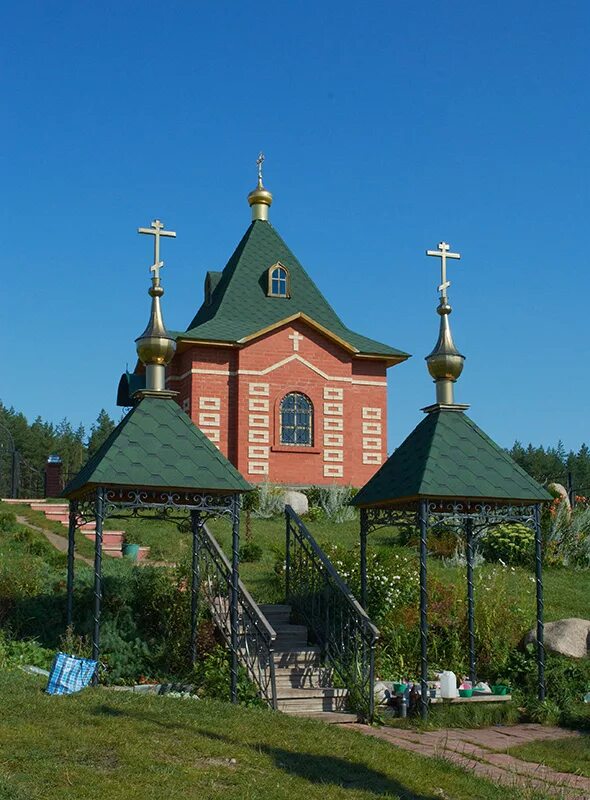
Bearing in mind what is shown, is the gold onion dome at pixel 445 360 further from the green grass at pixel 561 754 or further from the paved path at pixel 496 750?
the green grass at pixel 561 754

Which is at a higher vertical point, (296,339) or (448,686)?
(296,339)

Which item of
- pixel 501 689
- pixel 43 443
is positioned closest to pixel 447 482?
pixel 501 689

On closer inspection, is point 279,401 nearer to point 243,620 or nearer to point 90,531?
point 90,531

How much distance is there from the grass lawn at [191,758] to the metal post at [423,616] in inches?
71.4

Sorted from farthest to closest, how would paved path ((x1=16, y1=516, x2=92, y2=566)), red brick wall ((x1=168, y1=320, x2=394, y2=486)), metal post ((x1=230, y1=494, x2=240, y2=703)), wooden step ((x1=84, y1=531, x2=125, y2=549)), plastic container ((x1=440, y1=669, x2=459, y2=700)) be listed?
1. red brick wall ((x1=168, y1=320, x2=394, y2=486))
2. wooden step ((x1=84, y1=531, x2=125, y2=549))
3. paved path ((x1=16, y1=516, x2=92, y2=566))
4. plastic container ((x1=440, y1=669, x2=459, y2=700))
5. metal post ((x1=230, y1=494, x2=240, y2=703))

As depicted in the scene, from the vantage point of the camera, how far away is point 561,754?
8.98 meters

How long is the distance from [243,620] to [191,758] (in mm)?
4273

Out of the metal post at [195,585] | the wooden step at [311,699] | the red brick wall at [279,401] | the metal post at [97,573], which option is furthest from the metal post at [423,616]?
the red brick wall at [279,401]

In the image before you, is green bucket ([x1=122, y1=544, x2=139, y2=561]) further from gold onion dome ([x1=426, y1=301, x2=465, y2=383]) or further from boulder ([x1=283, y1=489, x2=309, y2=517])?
gold onion dome ([x1=426, y1=301, x2=465, y2=383])

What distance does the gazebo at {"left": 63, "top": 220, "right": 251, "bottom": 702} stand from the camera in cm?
1081

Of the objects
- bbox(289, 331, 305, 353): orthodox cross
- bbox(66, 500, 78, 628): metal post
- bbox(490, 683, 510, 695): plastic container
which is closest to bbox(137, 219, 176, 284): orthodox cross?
bbox(66, 500, 78, 628): metal post

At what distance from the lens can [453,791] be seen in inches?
282

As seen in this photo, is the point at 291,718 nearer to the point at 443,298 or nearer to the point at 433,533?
the point at 443,298

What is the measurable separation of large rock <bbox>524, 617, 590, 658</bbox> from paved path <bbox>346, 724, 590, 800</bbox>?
7.68 feet
